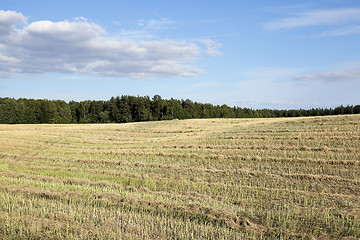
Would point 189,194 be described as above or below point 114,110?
below

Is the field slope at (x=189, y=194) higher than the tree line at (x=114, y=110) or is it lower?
lower

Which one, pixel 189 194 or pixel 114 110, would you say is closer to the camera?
pixel 189 194

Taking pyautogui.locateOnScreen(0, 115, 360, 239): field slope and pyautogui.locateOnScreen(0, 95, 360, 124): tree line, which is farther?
pyautogui.locateOnScreen(0, 95, 360, 124): tree line

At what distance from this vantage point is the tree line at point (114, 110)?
293 ft

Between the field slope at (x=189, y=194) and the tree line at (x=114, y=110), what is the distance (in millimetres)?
75221

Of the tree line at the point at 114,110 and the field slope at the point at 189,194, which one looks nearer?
the field slope at the point at 189,194

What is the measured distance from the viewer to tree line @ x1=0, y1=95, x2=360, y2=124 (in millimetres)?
89250

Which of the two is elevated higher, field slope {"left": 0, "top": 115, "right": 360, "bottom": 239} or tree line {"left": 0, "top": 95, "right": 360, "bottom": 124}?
tree line {"left": 0, "top": 95, "right": 360, "bottom": 124}

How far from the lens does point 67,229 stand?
7.88 meters

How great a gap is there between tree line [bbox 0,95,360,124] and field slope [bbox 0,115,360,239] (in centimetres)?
7522

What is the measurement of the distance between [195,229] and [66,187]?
7.09 metres

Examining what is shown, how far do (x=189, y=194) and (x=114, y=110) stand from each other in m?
92.9

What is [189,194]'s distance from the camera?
1189 cm

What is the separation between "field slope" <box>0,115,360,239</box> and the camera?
823 cm
